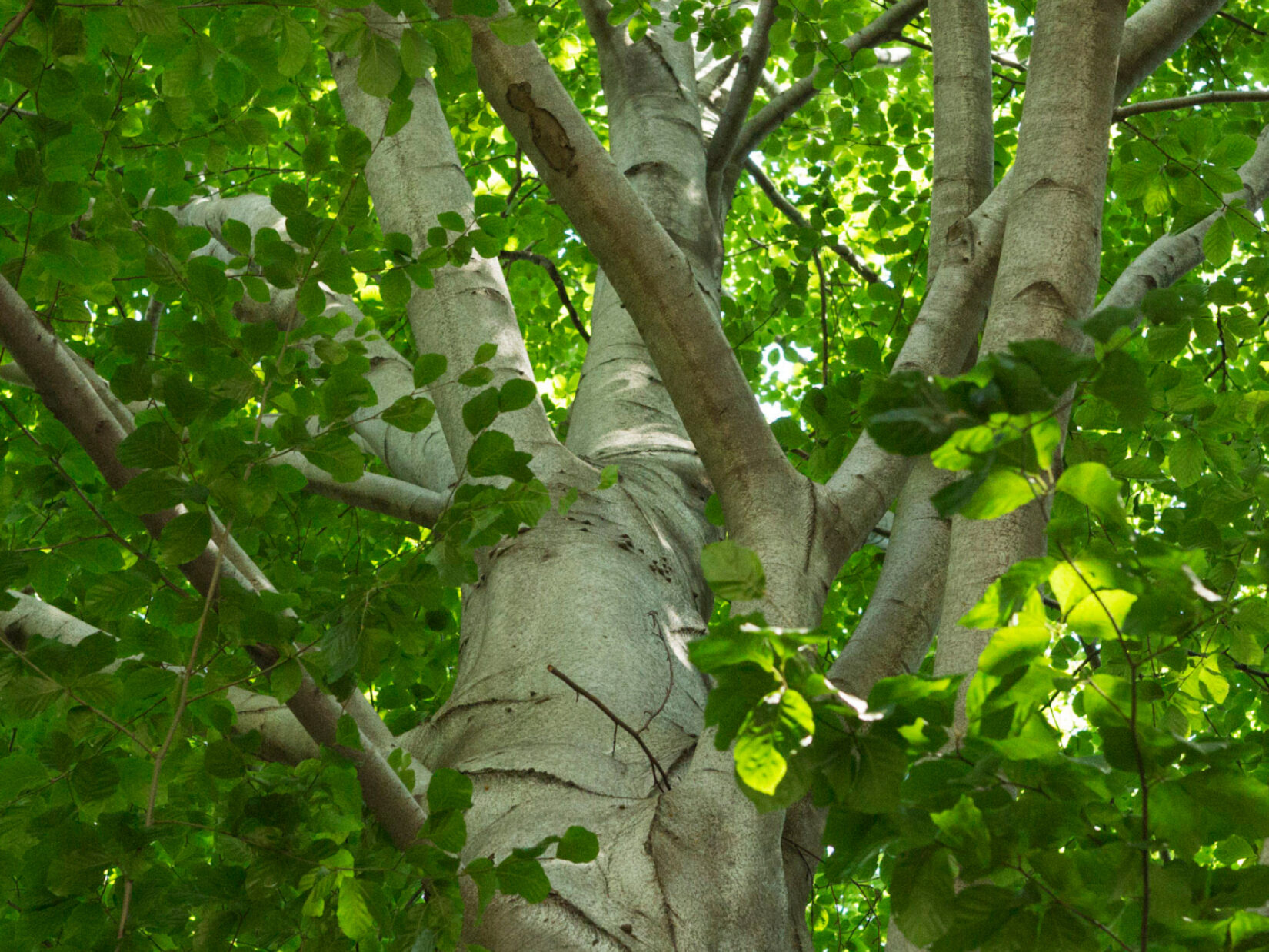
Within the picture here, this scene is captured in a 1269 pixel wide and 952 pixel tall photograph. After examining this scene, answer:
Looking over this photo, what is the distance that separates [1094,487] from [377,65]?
1228 mm

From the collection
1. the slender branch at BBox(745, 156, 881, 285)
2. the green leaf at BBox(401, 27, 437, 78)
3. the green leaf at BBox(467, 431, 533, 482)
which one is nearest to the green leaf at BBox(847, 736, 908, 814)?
the green leaf at BBox(467, 431, 533, 482)

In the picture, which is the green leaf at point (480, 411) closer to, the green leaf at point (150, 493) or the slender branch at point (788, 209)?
the green leaf at point (150, 493)

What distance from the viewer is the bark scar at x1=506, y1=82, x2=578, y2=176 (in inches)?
71.6

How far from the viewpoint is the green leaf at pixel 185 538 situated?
1.31 meters

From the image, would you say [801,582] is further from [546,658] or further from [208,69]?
[208,69]

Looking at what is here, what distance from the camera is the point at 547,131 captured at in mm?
1822

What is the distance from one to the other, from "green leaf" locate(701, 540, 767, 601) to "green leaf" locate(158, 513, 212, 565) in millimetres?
745

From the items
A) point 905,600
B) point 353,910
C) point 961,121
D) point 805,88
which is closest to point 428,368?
point 353,910

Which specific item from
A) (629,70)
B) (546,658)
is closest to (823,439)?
(546,658)

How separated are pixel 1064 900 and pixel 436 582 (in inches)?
34.9

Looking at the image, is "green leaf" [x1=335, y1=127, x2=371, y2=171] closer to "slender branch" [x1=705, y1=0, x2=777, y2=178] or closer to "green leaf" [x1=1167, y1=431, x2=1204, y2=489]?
"green leaf" [x1=1167, y1=431, x2=1204, y2=489]

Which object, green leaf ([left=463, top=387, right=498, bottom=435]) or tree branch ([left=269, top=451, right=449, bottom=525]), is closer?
green leaf ([left=463, top=387, right=498, bottom=435])

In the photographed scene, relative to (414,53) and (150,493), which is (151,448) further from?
(414,53)

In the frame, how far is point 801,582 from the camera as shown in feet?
5.43
